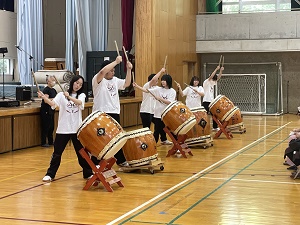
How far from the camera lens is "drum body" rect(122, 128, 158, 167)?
8.09m

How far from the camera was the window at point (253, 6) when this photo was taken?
21.2m

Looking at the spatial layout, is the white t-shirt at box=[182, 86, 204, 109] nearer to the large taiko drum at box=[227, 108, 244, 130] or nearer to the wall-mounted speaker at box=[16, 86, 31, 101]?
the large taiko drum at box=[227, 108, 244, 130]

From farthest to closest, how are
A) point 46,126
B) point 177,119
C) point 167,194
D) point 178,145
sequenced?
point 46,126 → point 178,145 → point 177,119 → point 167,194

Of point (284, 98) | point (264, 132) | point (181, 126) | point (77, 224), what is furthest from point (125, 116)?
point (77, 224)

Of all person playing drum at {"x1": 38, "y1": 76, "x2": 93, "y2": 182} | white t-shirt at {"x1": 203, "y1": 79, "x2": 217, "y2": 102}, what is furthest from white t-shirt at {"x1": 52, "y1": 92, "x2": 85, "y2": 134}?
white t-shirt at {"x1": 203, "y1": 79, "x2": 217, "y2": 102}

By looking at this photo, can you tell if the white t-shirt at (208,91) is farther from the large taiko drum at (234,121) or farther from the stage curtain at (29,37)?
the stage curtain at (29,37)

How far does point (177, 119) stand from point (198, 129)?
1326 mm

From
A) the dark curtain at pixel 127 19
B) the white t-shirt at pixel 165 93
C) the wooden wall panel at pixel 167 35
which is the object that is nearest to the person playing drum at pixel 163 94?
the white t-shirt at pixel 165 93

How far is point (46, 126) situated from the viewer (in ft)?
38.3

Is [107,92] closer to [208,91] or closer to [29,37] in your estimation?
[208,91]

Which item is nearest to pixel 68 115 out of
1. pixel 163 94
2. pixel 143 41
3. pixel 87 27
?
Result: pixel 163 94

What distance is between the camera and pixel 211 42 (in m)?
21.5

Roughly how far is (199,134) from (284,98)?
1175 centimetres

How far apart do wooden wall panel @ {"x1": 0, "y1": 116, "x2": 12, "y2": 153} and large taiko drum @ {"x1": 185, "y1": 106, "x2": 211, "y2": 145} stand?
133 inches
